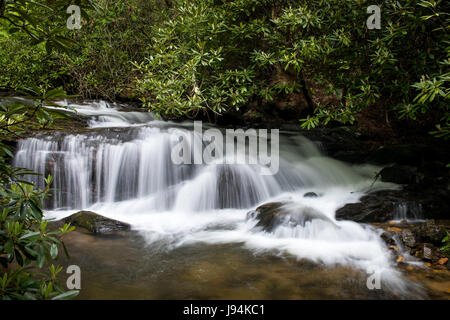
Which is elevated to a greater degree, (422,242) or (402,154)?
(402,154)

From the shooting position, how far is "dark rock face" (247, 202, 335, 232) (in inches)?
179

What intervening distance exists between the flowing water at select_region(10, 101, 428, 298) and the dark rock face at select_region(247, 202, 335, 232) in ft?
0.33

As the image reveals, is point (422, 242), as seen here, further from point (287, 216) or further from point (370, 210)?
point (287, 216)

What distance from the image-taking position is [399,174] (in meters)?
6.21

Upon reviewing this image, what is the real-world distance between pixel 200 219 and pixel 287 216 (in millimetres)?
1699

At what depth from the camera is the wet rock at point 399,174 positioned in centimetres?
607

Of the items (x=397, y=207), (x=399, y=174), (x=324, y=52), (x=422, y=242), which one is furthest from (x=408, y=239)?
(x=324, y=52)

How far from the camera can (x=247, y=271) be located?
339 centimetres

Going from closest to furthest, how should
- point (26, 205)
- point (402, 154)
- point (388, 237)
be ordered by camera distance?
point (26, 205)
point (388, 237)
point (402, 154)

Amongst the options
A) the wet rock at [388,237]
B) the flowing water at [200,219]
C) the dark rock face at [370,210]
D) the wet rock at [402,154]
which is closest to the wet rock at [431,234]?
the wet rock at [388,237]

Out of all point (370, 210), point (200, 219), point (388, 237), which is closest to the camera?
point (388, 237)

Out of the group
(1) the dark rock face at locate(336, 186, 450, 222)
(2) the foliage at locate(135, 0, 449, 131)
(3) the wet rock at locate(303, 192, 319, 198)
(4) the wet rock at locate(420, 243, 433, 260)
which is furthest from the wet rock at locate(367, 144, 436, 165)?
(4) the wet rock at locate(420, 243, 433, 260)
